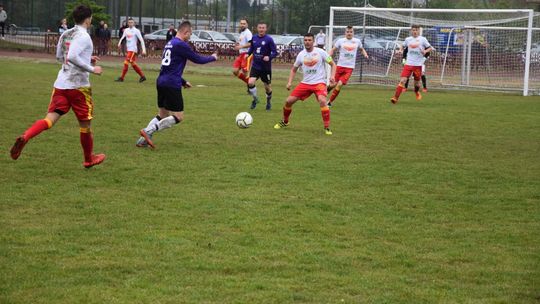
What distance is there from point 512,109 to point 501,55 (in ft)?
26.7

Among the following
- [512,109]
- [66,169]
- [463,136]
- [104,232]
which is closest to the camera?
[104,232]

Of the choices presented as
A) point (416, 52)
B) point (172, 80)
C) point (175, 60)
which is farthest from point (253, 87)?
point (172, 80)

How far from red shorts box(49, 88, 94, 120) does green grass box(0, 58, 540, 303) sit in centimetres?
73

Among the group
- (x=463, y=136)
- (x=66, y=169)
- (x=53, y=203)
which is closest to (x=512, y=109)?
(x=463, y=136)

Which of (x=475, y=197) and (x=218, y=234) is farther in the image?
(x=475, y=197)

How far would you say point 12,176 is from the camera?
9.91 meters

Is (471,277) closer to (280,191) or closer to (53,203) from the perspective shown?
(280,191)

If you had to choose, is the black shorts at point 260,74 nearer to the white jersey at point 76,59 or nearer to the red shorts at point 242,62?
the red shorts at point 242,62

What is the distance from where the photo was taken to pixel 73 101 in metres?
10.4

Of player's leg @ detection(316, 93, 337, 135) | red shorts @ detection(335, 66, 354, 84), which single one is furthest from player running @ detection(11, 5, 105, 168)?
red shorts @ detection(335, 66, 354, 84)

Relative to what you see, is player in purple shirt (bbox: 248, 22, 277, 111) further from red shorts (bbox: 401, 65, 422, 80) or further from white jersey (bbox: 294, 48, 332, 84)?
white jersey (bbox: 294, 48, 332, 84)

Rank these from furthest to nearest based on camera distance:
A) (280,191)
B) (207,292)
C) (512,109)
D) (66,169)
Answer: (512,109) < (66,169) < (280,191) < (207,292)

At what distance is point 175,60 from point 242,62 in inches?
418

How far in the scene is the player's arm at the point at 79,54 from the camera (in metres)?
10.1
